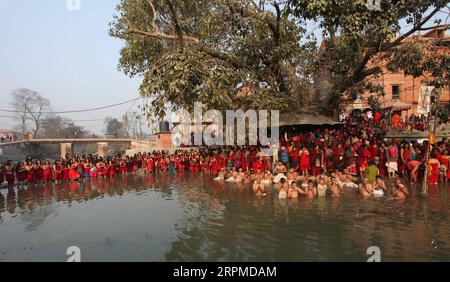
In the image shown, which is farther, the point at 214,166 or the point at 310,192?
the point at 214,166

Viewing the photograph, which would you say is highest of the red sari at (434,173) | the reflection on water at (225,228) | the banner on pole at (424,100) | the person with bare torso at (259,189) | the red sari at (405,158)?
the banner on pole at (424,100)

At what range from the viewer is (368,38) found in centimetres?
1398

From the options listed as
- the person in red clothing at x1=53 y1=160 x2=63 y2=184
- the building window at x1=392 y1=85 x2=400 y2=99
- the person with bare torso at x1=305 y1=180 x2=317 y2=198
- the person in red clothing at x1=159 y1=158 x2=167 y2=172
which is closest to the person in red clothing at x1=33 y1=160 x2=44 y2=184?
the person in red clothing at x1=53 y1=160 x2=63 y2=184

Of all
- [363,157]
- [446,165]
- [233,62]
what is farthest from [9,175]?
[446,165]

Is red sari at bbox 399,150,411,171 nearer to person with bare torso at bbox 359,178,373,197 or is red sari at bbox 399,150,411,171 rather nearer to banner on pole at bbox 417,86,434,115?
person with bare torso at bbox 359,178,373,197

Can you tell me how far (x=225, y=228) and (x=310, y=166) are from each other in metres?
8.54

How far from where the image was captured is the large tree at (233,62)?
11422mm

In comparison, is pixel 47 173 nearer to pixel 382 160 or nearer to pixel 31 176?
pixel 31 176

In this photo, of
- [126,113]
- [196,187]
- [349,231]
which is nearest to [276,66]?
[196,187]

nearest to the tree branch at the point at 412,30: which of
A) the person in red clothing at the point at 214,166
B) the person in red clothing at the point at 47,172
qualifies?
the person in red clothing at the point at 214,166

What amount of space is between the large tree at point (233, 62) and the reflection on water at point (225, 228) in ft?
11.1

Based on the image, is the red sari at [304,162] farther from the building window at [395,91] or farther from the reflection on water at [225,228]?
the building window at [395,91]

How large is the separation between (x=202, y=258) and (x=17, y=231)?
527 cm
